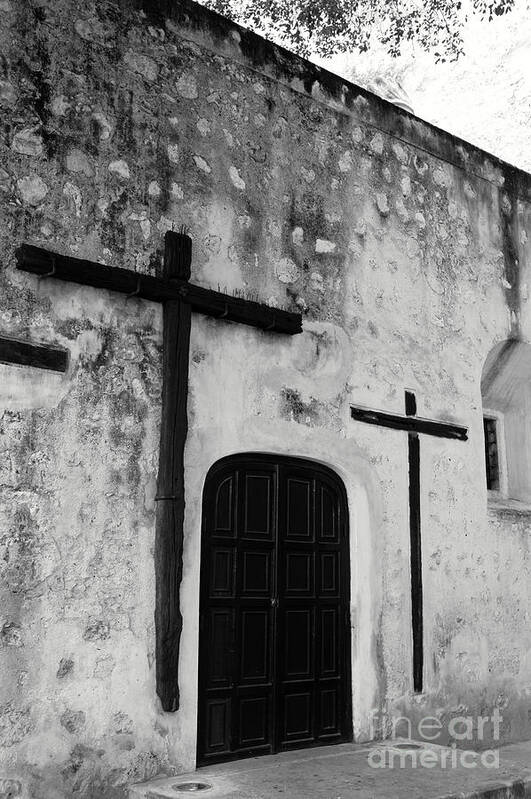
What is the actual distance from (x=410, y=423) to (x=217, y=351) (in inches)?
70.2

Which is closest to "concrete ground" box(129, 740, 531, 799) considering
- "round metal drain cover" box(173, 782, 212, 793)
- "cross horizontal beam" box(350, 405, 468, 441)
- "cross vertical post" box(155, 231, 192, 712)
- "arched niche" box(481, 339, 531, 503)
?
"round metal drain cover" box(173, 782, 212, 793)

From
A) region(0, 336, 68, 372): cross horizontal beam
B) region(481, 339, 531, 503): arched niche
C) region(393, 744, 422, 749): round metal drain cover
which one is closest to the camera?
region(0, 336, 68, 372): cross horizontal beam

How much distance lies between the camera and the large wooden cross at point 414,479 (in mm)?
5781

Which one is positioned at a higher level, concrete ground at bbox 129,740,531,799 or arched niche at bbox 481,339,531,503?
arched niche at bbox 481,339,531,503

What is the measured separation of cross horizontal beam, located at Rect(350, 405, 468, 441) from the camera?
18.9 ft

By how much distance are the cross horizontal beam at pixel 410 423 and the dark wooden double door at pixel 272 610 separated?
0.49 meters

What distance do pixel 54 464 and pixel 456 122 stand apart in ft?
76.8

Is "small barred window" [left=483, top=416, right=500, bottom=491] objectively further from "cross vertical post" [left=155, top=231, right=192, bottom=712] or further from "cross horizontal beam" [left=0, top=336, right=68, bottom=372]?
"cross horizontal beam" [left=0, top=336, right=68, bottom=372]

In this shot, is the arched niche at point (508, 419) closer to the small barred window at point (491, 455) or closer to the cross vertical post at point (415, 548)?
the small barred window at point (491, 455)

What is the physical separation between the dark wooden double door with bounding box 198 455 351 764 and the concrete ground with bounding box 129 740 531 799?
0.19 m

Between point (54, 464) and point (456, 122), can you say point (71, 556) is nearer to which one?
point (54, 464)

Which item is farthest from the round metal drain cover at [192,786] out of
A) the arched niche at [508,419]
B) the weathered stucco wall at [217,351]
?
the arched niche at [508,419]

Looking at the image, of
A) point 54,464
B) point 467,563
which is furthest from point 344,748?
point 54,464

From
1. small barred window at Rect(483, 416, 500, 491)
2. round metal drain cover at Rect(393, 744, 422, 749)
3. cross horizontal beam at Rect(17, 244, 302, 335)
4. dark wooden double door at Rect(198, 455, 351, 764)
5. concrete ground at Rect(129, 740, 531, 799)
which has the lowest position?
concrete ground at Rect(129, 740, 531, 799)
